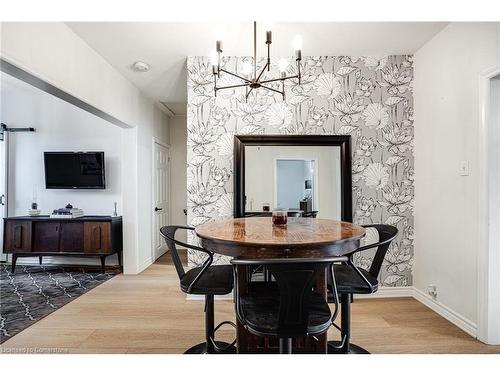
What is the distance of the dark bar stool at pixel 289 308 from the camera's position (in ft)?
3.74

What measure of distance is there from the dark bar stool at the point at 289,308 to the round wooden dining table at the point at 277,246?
0.14m

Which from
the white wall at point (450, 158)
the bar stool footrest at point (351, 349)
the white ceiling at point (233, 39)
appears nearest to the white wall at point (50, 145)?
the white ceiling at point (233, 39)

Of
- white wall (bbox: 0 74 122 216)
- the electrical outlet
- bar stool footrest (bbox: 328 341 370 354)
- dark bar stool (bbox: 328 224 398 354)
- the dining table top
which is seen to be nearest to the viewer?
the dining table top

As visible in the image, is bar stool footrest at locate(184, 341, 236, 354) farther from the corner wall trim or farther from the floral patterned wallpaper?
the corner wall trim

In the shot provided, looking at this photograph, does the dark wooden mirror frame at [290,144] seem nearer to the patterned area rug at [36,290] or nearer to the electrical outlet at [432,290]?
the electrical outlet at [432,290]

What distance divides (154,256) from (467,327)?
4108 millimetres

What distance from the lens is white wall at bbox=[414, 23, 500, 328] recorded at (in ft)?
7.50

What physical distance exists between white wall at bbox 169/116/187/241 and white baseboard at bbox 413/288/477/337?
402 centimetres

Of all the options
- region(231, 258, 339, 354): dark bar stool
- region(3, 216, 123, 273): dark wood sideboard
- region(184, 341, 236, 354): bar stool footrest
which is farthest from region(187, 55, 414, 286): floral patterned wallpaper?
region(231, 258, 339, 354): dark bar stool

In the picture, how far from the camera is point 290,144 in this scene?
310cm

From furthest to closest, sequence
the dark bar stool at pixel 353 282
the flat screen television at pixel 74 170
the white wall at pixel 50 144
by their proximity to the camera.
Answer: the white wall at pixel 50 144 → the flat screen television at pixel 74 170 → the dark bar stool at pixel 353 282
